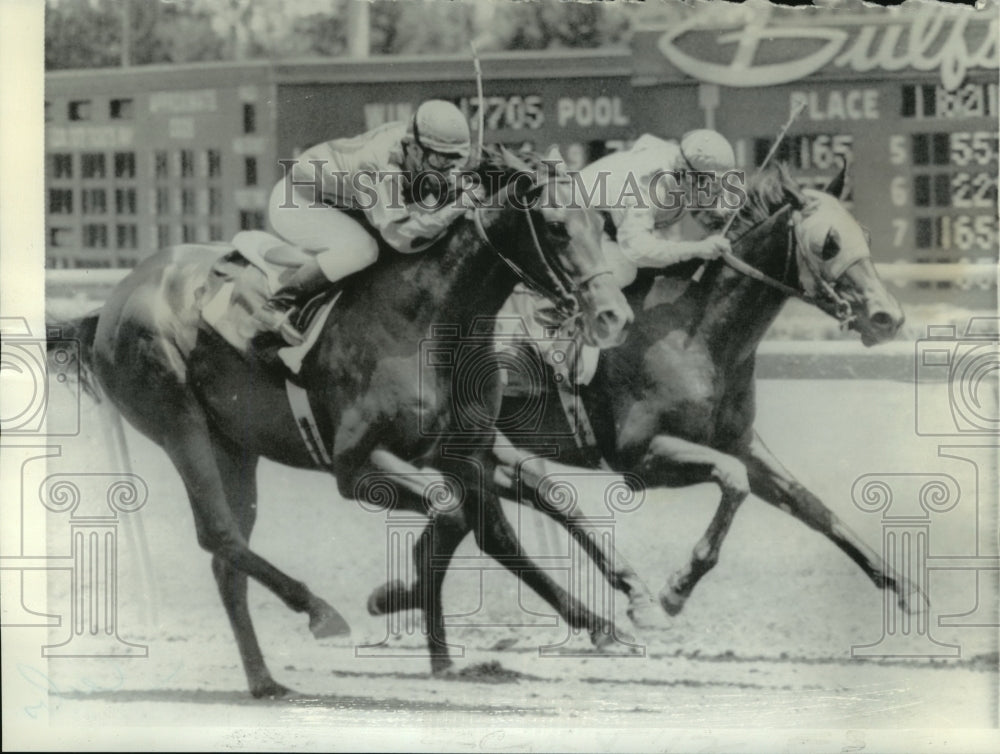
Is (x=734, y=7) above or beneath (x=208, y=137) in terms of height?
above

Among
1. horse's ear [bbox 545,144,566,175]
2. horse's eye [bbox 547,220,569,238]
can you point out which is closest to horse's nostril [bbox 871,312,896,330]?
horse's eye [bbox 547,220,569,238]

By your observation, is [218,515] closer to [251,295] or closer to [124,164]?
[251,295]

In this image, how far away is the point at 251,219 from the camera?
219 inches

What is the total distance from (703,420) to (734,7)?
1.82 metres

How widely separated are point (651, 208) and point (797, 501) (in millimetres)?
1446

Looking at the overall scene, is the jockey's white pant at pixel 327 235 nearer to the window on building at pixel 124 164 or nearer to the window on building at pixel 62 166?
the window on building at pixel 124 164

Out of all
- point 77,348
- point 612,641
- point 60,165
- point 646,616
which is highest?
point 60,165

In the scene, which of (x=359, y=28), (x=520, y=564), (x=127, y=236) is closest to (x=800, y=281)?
(x=520, y=564)

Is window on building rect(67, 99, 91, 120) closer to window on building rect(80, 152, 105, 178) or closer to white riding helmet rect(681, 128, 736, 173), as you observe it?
window on building rect(80, 152, 105, 178)

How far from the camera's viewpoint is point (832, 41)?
551cm

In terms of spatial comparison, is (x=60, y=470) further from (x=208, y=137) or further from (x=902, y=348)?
(x=902, y=348)

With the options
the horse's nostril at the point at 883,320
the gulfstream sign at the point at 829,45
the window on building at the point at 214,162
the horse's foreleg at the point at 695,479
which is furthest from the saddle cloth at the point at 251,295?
the horse's nostril at the point at 883,320

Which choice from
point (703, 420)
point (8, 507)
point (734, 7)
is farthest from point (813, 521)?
point (8, 507)

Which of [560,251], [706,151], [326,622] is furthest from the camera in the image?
[326,622]
